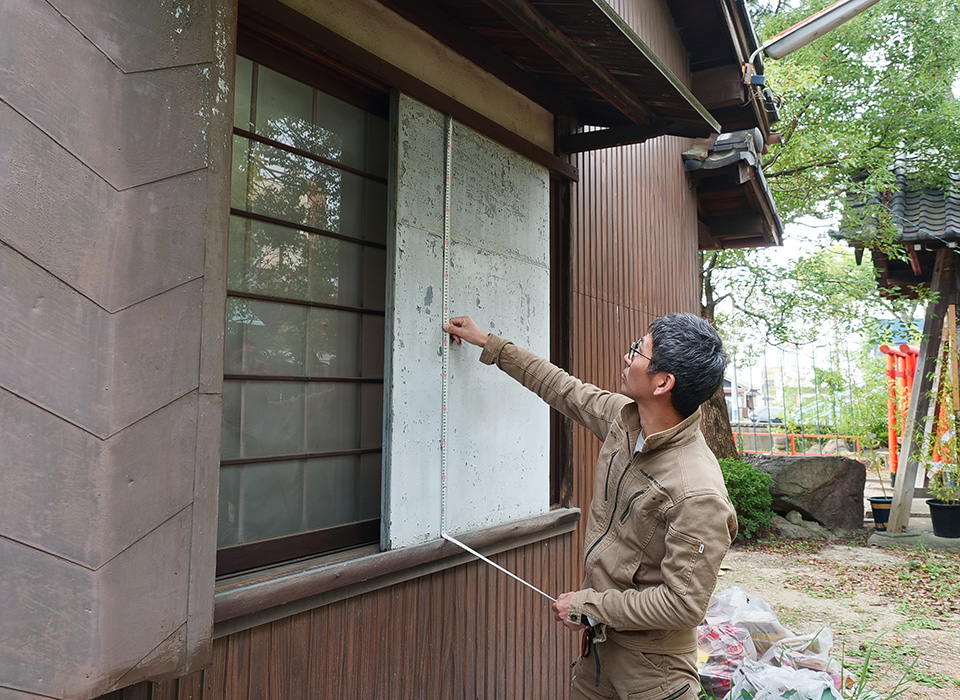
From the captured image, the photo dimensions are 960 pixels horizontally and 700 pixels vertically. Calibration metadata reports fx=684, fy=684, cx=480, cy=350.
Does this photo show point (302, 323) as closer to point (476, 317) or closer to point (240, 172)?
point (240, 172)

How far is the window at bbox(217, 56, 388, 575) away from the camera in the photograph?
253 centimetres

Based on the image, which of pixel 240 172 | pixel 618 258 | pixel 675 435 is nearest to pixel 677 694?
pixel 675 435

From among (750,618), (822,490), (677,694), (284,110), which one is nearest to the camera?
(677,694)

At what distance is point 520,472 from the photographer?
147 inches

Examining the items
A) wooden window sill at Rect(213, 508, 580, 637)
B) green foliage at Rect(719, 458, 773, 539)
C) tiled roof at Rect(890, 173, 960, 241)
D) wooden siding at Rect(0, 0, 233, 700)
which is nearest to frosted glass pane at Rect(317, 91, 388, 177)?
wooden siding at Rect(0, 0, 233, 700)

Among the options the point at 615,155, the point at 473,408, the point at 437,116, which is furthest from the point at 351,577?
the point at 615,155

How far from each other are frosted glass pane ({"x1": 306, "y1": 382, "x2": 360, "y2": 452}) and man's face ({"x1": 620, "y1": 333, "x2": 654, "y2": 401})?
1158mm

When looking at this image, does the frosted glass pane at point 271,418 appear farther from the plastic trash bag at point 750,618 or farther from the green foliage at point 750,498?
the green foliage at point 750,498

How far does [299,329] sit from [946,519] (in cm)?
1018

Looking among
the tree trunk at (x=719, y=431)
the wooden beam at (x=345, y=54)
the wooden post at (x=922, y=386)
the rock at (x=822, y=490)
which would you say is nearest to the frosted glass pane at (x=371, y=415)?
the wooden beam at (x=345, y=54)

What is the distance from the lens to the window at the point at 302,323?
253 cm

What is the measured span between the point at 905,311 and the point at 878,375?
5853 mm

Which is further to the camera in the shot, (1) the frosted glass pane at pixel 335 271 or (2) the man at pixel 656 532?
(1) the frosted glass pane at pixel 335 271

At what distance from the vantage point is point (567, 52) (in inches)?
122
